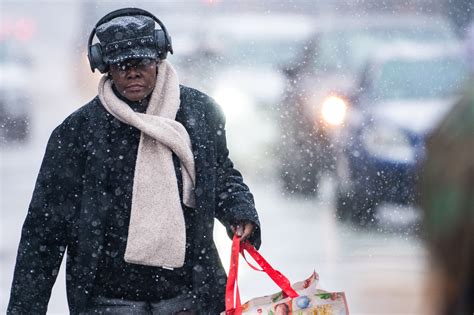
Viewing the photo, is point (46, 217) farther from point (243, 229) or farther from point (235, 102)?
Answer: point (235, 102)

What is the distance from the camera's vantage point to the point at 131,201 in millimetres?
3539

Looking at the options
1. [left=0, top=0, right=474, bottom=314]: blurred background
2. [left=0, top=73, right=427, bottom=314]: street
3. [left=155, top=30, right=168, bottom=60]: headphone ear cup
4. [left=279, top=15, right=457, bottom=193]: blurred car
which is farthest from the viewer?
[left=279, top=15, right=457, bottom=193]: blurred car

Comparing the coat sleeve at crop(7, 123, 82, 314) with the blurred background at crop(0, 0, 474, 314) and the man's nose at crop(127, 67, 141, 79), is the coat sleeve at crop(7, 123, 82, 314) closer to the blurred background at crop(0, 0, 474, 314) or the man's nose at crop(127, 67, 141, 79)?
the man's nose at crop(127, 67, 141, 79)

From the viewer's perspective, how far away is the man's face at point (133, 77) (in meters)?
3.57

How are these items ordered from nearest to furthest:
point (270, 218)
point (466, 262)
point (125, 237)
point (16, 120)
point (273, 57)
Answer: point (125, 237) → point (466, 262) → point (270, 218) → point (273, 57) → point (16, 120)

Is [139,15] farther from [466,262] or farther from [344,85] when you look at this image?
[344,85]

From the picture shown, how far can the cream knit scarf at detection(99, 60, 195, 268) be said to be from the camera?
348 centimetres

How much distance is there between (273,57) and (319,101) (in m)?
0.64

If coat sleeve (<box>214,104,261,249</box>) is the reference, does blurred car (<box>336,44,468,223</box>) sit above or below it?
above

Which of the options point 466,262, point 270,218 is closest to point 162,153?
point 466,262

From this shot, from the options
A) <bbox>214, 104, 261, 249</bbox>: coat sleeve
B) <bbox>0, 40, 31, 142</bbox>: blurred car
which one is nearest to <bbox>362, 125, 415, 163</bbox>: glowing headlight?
<bbox>0, 40, 31, 142</bbox>: blurred car

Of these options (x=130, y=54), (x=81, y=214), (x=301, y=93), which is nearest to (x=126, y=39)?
(x=130, y=54)

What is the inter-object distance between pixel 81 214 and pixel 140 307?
339 mm

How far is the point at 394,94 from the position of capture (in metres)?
9.24
